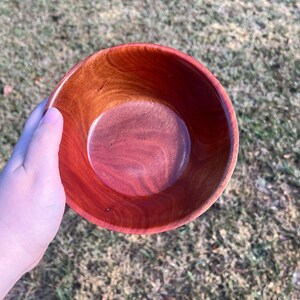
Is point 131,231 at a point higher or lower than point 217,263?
higher

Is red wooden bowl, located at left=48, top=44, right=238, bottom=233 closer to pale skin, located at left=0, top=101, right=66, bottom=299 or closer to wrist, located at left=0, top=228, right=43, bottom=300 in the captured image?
pale skin, located at left=0, top=101, right=66, bottom=299

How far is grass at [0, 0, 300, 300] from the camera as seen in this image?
2.10 metres

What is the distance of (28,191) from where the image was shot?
5.14ft

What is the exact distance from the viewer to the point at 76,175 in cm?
170

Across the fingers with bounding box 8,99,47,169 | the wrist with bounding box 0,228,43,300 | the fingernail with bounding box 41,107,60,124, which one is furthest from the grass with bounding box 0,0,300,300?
the fingernail with bounding box 41,107,60,124

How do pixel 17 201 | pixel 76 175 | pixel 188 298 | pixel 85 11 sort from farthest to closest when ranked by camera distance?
pixel 85 11
pixel 188 298
pixel 76 175
pixel 17 201

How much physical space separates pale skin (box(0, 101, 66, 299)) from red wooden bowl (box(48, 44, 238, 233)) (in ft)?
0.28

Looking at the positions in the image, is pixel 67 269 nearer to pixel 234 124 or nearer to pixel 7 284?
pixel 7 284

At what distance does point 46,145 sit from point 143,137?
481 mm

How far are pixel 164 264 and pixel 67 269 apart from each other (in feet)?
1.37

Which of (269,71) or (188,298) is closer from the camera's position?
(188,298)

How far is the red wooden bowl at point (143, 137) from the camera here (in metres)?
1.63

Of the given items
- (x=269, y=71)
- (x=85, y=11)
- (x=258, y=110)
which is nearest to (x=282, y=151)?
(x=258, y=110)

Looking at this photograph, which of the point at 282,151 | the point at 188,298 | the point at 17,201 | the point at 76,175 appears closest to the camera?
the point at 17,201
